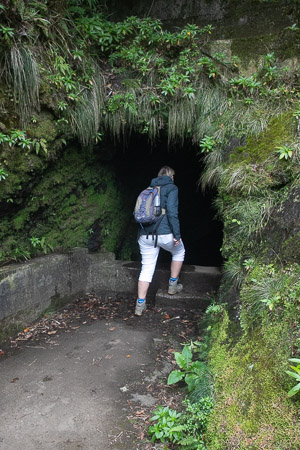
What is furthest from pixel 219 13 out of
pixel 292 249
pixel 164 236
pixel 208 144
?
pixel 292 249

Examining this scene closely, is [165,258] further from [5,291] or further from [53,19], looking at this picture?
[53,19]

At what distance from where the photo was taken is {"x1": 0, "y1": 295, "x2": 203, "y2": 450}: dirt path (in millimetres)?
2873

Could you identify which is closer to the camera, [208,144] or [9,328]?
[9,328]

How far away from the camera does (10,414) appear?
3.10m

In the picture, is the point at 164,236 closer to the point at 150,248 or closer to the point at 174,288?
the point at 150,248

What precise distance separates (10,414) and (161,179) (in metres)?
3.38

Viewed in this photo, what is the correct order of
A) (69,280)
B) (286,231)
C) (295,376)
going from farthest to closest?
(69,280) < (286,231) < (295,376)

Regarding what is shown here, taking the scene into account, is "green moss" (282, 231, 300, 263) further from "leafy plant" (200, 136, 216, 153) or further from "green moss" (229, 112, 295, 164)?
"leafy plant" (200, 136, 216, 153)

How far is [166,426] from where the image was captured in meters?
2.81

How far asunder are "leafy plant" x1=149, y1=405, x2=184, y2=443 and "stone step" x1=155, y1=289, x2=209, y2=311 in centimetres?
242

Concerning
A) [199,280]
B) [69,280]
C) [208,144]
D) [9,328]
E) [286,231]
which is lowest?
[9,328]

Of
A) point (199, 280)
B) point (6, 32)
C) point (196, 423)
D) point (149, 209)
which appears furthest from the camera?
point (199, 280)

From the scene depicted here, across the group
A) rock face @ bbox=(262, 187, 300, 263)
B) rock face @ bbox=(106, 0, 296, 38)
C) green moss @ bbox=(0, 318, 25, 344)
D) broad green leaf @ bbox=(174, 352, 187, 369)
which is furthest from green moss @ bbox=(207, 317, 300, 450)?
rock face @ bbox=(106, 0, 296, 38)

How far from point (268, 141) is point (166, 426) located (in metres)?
3.44
